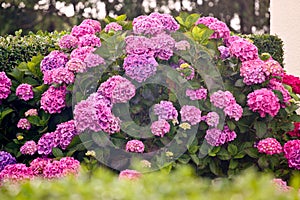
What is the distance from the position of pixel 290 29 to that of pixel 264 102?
2.97 metres

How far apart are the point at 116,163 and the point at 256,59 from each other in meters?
1.07

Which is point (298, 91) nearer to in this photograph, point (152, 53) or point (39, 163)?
point (152, 53)

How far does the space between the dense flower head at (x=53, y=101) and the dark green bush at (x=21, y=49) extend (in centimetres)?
73

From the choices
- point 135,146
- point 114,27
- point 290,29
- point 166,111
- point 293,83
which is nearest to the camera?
point 135,146

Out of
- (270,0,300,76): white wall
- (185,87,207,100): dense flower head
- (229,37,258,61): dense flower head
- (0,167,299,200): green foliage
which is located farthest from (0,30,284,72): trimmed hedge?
(0,167,299,200): green foliage

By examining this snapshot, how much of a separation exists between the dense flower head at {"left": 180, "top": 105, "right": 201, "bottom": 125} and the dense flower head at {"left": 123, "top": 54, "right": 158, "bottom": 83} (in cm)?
27

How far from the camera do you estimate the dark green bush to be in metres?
4.52

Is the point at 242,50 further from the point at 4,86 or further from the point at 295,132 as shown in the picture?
the point at 4,86

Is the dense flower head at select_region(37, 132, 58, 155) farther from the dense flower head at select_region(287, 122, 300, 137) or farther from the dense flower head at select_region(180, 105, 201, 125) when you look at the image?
the dense flower head at select_region(287, 122, 300, 137)

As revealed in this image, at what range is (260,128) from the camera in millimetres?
3695

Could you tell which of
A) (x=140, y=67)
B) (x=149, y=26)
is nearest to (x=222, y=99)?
(x=140, y=67)

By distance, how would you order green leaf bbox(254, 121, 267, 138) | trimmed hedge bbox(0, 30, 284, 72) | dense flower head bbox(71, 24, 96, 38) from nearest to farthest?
green leaf bbox(254, 121, 267, 138) < dense flower head bbox(71, 24, 96, 38) < trimmed hedge bbox(0, 30, 284, 72)

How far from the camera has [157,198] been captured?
50.4 inches

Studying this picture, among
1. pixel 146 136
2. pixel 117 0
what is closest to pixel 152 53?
pixel 146 136
